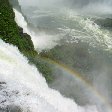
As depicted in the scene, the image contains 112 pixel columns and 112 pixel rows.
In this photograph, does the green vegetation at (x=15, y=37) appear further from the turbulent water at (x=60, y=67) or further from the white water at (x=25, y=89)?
the white water at (x=25, y=89)

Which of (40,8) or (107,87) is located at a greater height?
(40,8)

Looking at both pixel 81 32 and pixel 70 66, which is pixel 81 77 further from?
pixel 81 32

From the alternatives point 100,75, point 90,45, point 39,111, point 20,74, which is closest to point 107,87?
point 100,75

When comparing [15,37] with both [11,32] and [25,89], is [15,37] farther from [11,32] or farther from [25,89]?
[25,89]

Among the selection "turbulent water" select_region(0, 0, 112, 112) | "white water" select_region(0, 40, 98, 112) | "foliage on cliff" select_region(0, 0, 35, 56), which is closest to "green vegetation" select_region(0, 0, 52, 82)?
"foliage on cliff" select_region(0, 0, 35, 56)

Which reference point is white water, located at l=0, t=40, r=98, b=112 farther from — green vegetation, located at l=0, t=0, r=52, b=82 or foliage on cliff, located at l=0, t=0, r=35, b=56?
foliage on cliff, located at l=0, t=0, r=35, b=56

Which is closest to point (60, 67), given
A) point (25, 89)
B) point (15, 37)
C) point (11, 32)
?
point (15, 37)

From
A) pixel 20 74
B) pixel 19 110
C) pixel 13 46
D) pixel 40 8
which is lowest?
pixel 19 110
